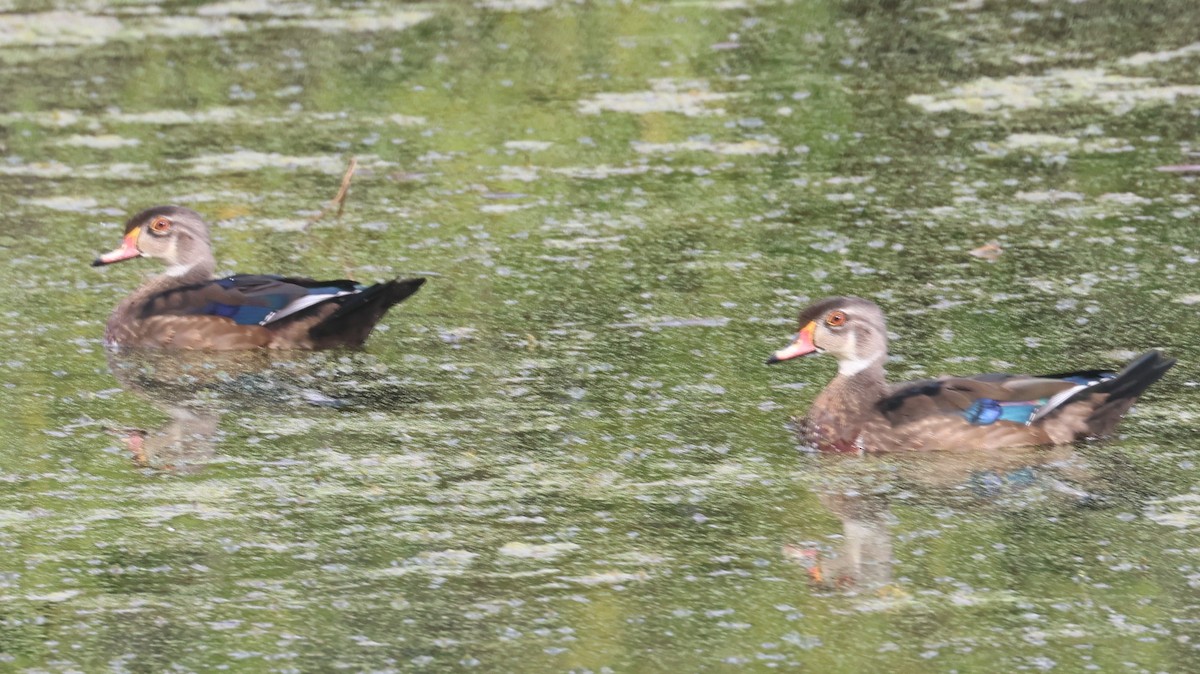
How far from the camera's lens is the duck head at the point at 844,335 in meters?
6.68

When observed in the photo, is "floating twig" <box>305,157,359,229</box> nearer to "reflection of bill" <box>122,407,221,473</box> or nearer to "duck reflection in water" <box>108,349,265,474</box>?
"duck reflection in water" <box>108,349,265,474</box>

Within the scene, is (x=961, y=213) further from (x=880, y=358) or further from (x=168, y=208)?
(x=168, y=208)

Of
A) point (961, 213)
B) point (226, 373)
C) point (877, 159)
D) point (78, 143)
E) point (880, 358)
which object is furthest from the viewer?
point (78, 143)

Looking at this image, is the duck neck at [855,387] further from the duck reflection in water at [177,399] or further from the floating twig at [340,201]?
the floating twig at [340,201]

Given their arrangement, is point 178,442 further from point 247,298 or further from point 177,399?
point 247,298

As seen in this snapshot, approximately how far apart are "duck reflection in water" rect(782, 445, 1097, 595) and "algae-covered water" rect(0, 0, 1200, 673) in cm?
2

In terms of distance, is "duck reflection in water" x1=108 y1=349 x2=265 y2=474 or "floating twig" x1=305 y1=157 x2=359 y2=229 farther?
"floating twig" x1=305 y1=157 x2=359 y2=229

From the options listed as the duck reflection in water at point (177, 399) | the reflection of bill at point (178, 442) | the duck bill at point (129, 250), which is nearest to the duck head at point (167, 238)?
the duck bill at point (129, 250)

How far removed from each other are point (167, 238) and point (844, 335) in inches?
124

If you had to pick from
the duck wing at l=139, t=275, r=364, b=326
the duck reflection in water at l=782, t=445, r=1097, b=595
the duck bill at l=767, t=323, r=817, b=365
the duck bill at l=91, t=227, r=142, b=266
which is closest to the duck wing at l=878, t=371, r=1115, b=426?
the duck reflection in water at l=782, t=445, r=1097, b=595

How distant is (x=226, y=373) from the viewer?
7457mm

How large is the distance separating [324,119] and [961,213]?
400 centimetres

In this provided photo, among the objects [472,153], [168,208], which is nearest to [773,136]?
[472,153]

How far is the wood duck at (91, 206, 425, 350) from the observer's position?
24.9 feet
